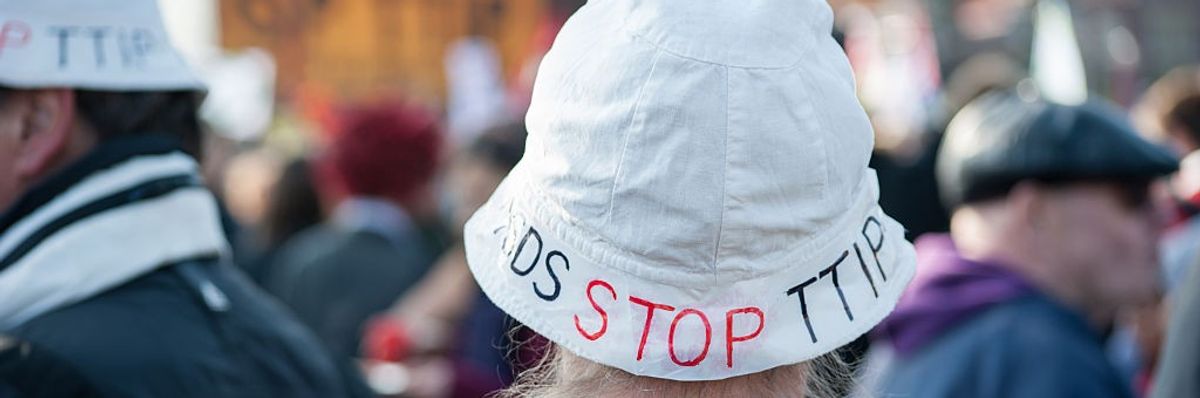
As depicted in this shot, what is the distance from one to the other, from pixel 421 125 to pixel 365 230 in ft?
1.77

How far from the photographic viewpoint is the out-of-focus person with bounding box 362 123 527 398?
4.29m

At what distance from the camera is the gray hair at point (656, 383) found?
4.46 ft

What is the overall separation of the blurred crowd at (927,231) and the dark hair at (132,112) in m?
0.01

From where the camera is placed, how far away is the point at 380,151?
17.8 feet

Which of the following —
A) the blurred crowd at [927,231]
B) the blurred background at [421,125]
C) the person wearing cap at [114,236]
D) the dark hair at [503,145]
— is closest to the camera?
the person wearing cap at [114,236]

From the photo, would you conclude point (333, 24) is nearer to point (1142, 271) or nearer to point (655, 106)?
point (1142, 271)

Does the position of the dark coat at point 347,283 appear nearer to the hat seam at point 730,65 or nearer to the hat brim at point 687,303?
the hat brim at point 687,303

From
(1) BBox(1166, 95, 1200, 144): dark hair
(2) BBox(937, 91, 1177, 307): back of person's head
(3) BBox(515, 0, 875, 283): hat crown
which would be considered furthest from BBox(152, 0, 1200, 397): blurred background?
(2) BBox(937, 91, 1177, 307): back of person's head

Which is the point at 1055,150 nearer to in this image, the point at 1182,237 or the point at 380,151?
the point at 1182,237

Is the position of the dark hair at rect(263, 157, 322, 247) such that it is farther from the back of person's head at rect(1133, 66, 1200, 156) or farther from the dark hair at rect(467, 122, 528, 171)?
the back of person's head at rect(1133, 66, 1200, 156)

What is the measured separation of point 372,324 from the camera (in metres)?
5.07

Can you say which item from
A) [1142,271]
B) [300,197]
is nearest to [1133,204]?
[1142,271]

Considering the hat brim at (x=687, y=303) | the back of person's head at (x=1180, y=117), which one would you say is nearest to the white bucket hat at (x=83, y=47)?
the hat brim at (x=687, y=303)

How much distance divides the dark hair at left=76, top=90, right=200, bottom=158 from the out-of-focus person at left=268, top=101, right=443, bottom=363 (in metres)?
2.59
